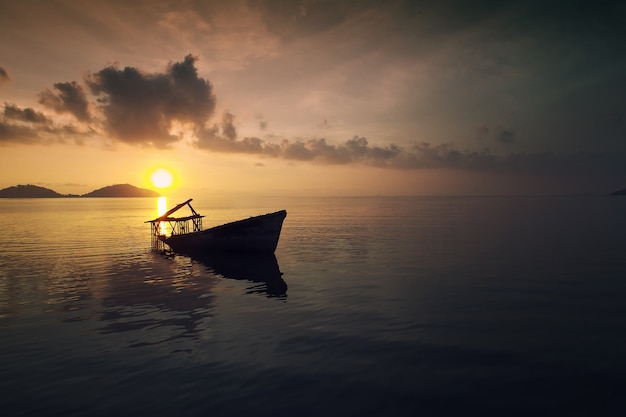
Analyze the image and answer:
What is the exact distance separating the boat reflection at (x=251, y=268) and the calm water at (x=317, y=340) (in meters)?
0.37

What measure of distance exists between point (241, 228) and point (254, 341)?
24.4 metres

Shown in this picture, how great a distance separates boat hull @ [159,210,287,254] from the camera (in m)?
37.5

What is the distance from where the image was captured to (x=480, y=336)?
14.9 m

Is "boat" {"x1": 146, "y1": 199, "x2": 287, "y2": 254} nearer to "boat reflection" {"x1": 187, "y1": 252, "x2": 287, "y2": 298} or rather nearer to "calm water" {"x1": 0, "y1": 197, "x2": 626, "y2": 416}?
"boat reflection" {"x1": 187, "y1": 252, "x2": 287, "y2": 298}

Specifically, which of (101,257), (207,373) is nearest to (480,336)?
(207,373)

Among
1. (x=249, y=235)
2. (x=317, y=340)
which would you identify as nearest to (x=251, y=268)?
(x=249, y=235)

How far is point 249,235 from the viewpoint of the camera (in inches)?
1491

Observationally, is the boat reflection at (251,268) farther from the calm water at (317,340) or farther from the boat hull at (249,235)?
the boat hull at (249,235)

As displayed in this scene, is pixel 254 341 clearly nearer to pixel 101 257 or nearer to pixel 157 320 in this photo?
pixel 157 320

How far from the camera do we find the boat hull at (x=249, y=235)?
3747cm

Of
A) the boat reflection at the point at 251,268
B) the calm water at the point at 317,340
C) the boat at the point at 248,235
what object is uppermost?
the boat at the point at 248,235

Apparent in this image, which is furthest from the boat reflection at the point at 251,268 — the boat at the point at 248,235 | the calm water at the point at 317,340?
the boat at the point at 248,235

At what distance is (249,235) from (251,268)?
696 cm

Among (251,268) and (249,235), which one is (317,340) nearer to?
(251,268)
